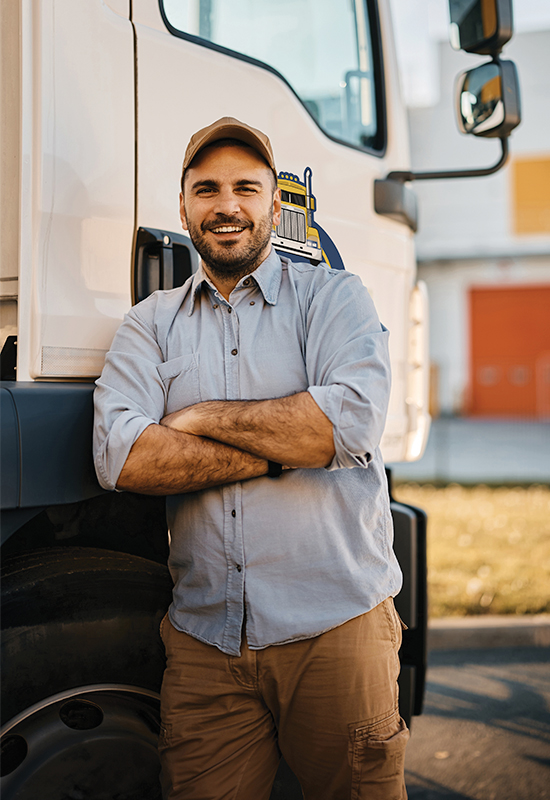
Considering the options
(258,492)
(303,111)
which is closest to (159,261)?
(258,492)

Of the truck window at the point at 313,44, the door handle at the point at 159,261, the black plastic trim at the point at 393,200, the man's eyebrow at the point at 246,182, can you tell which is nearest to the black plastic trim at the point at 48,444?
the door handle at the point at 159,261

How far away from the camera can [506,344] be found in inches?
830

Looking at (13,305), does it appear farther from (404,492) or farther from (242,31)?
(404,492)

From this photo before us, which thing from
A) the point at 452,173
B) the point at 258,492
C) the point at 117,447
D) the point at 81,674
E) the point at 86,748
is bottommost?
the point at 86,748

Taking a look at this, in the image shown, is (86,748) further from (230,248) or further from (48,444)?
(230,248)

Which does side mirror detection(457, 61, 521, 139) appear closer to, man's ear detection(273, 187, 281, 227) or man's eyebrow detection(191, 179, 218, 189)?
man's ear detection(273, 187, 281, 227)

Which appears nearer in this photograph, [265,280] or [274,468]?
[274,468]

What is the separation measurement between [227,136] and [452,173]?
127cm

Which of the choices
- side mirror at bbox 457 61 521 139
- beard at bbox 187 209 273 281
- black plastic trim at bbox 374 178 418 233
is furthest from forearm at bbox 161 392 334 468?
side mirror at bbox 457 61 521 139

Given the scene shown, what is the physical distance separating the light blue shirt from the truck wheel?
0.45 ft

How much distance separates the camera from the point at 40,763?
69.8 inches

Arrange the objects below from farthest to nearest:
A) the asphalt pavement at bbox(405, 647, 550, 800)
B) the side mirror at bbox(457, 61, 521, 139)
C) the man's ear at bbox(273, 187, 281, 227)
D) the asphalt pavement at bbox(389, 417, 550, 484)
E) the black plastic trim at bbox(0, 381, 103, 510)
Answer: the asphalt pavement at bbox(389, 417, 550, 484) < the asphalt pavement at bbox(405, 647, 550, 800) < the side mirror at bbox(457, 61, 521, 139) < the man's ear at bbox(273, 187, 281, 227) < the black plastic trim at bbox(0, 381, 103, 510)

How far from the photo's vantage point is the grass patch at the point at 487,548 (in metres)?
4.88

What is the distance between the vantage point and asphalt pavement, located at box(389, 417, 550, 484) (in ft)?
31.3
